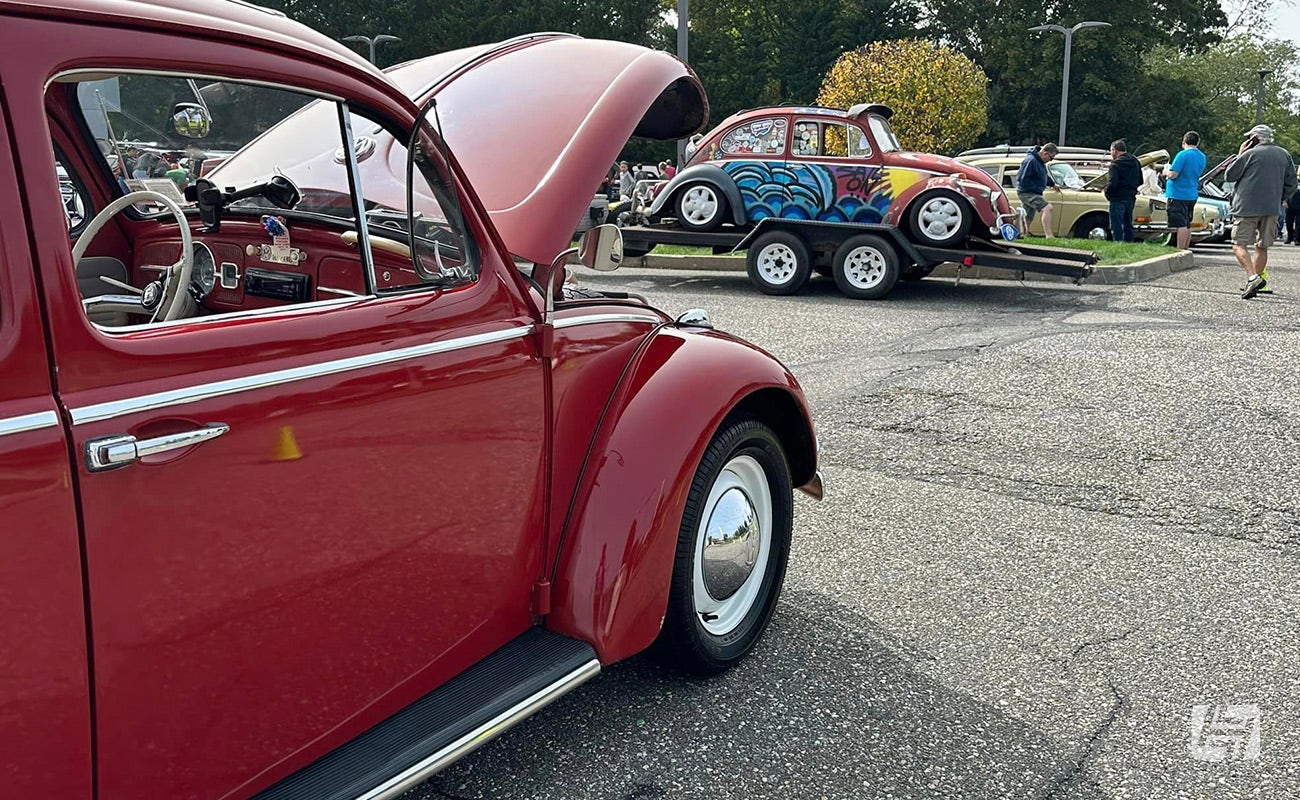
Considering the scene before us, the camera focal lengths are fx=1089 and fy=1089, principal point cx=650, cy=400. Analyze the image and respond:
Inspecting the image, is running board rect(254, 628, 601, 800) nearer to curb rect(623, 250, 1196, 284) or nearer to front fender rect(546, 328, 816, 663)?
front fender rect(546, 328, 816, 663)

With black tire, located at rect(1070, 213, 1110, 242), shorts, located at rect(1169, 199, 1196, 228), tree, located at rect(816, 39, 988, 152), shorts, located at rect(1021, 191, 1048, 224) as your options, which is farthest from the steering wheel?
tree, located at rect(816, 39, 988, 152)

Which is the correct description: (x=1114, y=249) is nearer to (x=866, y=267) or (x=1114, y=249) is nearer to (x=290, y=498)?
(x=866, y=267)

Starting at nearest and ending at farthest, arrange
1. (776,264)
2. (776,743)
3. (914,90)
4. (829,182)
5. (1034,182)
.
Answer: (776,743) < (829,182) < (776,264) < (1034,182) < (914,90)

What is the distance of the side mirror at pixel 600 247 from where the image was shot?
280 cm

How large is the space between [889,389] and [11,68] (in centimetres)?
615

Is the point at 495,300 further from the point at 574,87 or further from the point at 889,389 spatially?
the point at 889,389

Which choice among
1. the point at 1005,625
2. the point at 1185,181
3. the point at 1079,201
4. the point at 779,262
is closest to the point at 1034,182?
the point at 1079,201

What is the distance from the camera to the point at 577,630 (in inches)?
112

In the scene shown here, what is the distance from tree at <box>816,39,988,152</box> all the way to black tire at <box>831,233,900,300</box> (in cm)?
1554

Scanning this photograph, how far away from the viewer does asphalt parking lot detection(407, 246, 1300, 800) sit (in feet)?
9.58

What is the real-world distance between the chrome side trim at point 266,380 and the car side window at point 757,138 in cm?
1050

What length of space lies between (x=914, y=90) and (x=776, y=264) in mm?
16541

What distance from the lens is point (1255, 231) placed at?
12172mm

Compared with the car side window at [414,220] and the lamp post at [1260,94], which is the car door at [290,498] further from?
the lamp post at [1260,94]
